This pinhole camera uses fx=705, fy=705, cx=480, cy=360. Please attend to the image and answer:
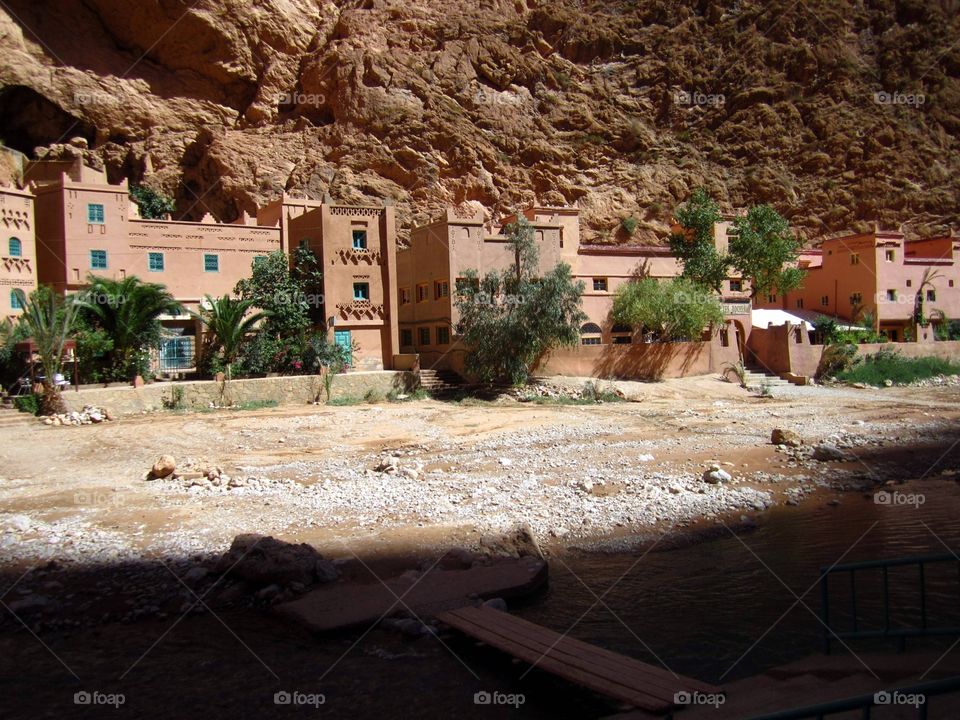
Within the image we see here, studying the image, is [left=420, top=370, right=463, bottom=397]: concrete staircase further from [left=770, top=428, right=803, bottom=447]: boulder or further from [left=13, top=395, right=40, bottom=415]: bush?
[left=13, top=395, right=40, bottom=415]: bush

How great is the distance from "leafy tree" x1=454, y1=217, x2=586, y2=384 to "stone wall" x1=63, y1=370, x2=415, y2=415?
3.33m

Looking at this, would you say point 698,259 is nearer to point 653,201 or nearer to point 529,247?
point 653,201

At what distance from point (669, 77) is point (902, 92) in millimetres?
18890

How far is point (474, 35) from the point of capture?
51.0 meters

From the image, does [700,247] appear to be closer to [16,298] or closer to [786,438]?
[786,438]

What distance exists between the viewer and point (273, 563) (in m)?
9.77

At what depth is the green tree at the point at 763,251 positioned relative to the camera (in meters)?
39.5

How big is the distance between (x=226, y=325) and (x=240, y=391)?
296 cm

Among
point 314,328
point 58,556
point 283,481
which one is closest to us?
point 58,556

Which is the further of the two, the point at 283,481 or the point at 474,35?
the point at 474,35

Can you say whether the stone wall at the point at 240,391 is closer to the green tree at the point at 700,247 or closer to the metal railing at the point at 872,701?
the green tree at the point at 700,247

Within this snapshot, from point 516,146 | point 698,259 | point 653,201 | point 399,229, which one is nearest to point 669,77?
point 653,201

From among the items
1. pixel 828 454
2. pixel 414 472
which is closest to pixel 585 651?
pixel 414 472

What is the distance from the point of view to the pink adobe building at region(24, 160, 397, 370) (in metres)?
29.9
